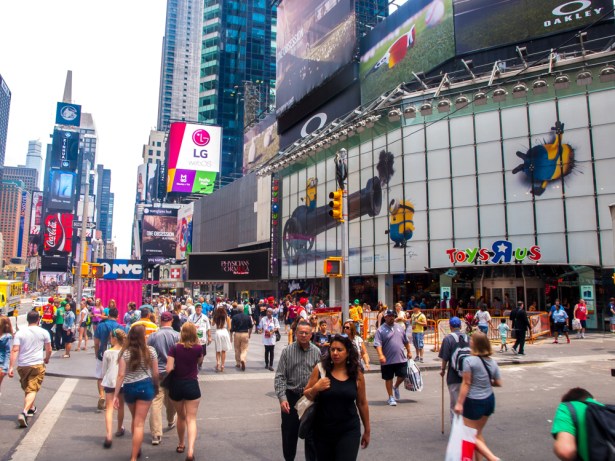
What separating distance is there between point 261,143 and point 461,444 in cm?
6829

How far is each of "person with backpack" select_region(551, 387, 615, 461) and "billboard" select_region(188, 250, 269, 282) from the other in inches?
2165

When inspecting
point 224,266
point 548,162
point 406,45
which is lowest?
point 224,266

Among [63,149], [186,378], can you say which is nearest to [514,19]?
[186,378]

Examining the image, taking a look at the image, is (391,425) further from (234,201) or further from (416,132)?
(234,201)

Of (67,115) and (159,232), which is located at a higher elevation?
(67,115)

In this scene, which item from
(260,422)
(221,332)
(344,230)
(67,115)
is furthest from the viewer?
(67,115)

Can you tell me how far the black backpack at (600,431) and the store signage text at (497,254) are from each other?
28.4 metres

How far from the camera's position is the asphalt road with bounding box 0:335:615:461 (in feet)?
21.7

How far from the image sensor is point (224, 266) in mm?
62844

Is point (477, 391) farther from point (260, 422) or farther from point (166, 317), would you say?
point (166, 317)

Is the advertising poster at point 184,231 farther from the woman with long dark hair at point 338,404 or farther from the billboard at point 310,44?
the woman with long dark hair at point 338,404

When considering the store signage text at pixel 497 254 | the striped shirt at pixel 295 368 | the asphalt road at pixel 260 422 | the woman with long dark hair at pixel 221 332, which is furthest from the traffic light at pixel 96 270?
the store signage text at pixel 497 254

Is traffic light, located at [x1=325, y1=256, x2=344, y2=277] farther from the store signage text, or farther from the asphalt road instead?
the store signage text

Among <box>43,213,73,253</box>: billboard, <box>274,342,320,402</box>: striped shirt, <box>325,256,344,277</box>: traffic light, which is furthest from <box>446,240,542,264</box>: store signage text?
<box>43,213,73,253</box>: billboard
